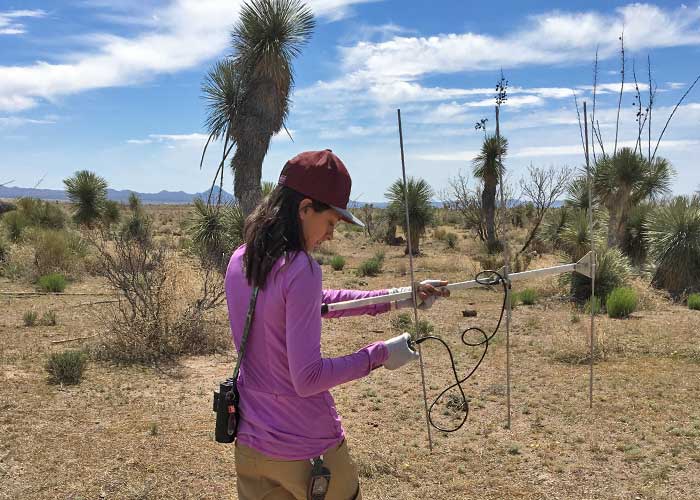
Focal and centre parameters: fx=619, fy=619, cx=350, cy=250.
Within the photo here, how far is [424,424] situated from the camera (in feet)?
18.0

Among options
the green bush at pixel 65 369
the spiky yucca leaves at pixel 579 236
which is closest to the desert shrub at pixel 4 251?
the green bush at pixel 65 369

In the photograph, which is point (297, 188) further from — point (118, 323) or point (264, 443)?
point (118, 323)

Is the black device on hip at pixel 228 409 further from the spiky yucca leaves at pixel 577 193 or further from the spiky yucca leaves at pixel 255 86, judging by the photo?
the spiky yucca leaves at pixel 577 193

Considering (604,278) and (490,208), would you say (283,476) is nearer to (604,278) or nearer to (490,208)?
(604,278)

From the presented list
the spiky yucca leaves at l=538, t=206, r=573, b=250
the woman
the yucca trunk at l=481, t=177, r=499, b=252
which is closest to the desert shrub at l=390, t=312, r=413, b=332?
the woman

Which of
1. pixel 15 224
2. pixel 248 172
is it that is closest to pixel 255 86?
pixel 248 172

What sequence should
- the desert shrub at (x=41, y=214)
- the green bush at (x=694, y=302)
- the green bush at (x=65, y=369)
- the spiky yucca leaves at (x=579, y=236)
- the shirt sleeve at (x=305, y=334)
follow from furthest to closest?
1. the desert shrub at (x=41, y=214)
2. the spiky yucca leaves at (x=579, y=236)
3. the green bush at (x=694, y=302)
4. the green bush at (x=65, y=369)
5. the shirt sleeve at (x=305, y=334)

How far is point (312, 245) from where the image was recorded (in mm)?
1889

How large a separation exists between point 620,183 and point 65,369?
45.8 ft

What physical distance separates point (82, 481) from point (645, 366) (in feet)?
19.6

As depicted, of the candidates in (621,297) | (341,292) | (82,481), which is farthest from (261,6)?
(341,292)

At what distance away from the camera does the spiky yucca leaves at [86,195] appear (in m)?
20.9

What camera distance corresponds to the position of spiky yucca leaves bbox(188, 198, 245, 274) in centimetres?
1277

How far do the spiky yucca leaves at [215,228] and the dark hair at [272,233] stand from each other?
10.8m
